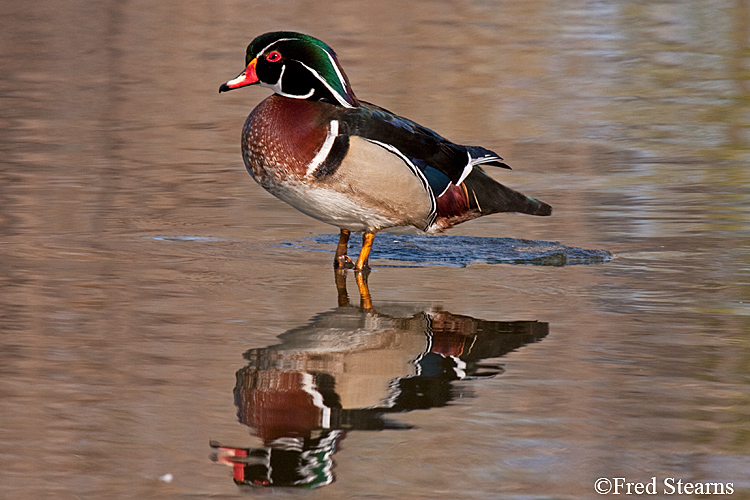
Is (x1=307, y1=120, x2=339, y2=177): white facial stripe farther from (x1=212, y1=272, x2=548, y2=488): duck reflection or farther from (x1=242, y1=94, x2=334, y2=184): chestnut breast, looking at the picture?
(x1=212, y1=272, x2=548, y2=488): duck reflection

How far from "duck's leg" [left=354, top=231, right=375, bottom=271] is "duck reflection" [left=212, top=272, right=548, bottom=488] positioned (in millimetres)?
576

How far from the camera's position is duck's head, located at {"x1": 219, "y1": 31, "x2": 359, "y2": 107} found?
6.31m

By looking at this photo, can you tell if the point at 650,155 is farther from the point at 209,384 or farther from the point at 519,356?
the point at 209,384

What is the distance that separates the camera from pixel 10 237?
6.82 meters

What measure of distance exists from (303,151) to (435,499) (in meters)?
2.85

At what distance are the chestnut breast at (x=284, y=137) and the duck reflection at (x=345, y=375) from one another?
747mm

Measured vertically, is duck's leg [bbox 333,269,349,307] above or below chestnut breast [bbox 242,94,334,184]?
below

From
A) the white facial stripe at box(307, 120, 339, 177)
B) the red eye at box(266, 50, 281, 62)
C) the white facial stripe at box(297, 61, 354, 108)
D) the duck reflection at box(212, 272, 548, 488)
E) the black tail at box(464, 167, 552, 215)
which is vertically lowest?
the duck reflection at box(212, 272, 548, 488)

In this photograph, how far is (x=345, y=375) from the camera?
14.9 feet

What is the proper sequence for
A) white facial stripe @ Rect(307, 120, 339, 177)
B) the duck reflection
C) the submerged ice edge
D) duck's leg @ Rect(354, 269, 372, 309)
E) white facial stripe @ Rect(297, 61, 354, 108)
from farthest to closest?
the submerged ice edge, white facial stripe @ Rect(297, 61, 354, 108), white facial stripe @ Rect(307, 120, 339, 177), duck's leg @ Rect(354, 269, 372, 309), the duck reflection

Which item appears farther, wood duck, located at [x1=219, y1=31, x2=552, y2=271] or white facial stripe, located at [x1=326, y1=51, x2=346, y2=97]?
white facial stripe, located at [x1=326, y1=51, x2=346, y2=97]

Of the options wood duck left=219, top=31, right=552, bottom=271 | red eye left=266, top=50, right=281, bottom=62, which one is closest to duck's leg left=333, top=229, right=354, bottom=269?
wood duck left=219, top=31, right=552, bottom=271

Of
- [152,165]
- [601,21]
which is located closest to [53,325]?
[152,165]

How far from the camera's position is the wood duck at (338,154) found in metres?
6.08
